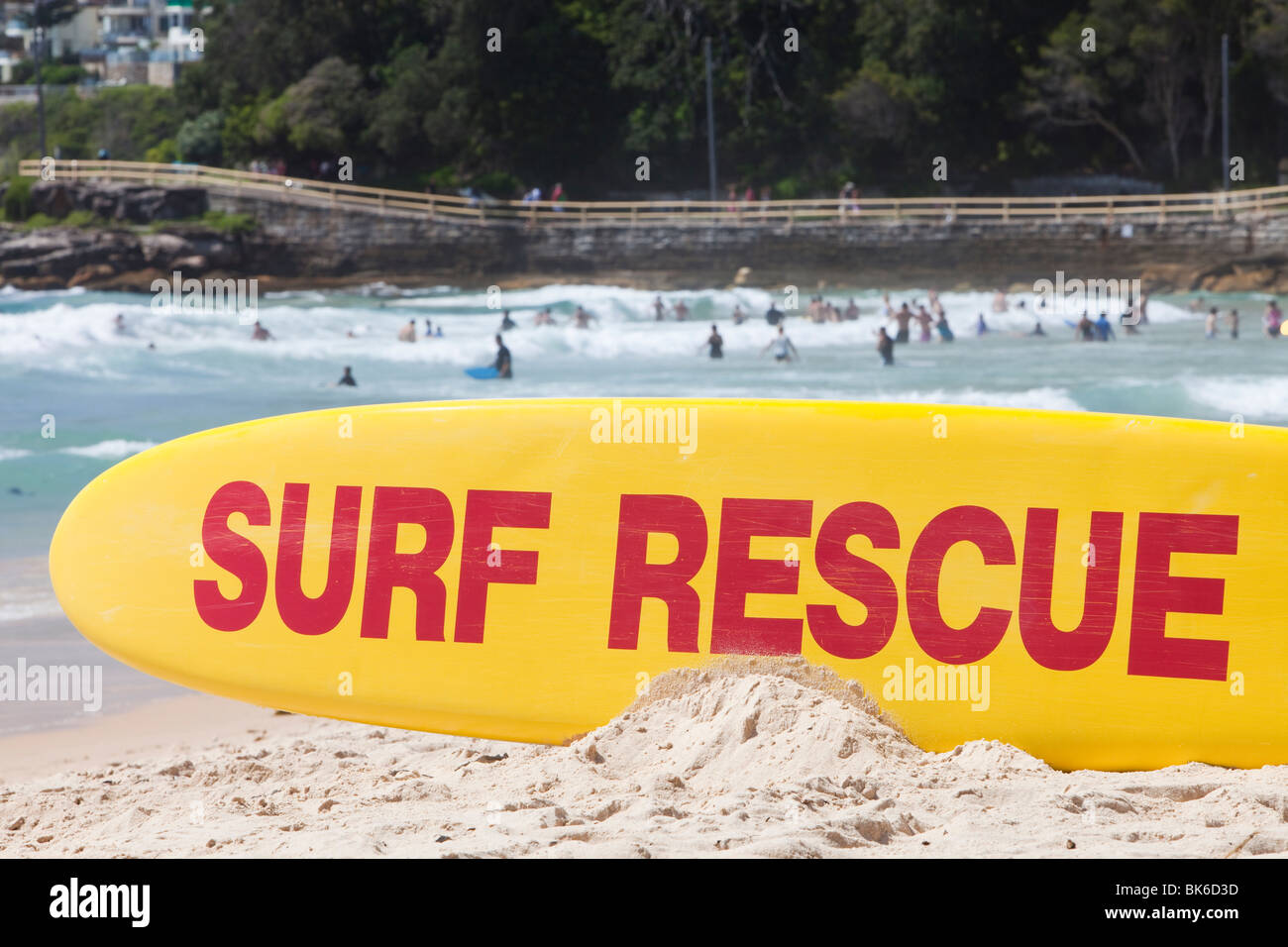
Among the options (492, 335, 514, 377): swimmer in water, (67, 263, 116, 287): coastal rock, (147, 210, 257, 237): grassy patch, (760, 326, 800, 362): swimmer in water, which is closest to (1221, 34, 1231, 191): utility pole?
(760, 326, 800, 362): swimmer in water

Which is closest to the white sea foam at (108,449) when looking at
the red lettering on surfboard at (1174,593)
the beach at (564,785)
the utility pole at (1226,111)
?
the beach at (564,785)

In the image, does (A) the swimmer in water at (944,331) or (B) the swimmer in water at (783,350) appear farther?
(A) the swimmer in water at (944,331)

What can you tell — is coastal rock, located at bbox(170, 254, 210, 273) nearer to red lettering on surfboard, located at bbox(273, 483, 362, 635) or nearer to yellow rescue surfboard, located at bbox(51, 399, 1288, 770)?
yellow rescue surfboard, located at bbox(51, 399, 1288, 770)

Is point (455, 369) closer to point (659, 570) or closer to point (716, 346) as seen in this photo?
point (716, 346)

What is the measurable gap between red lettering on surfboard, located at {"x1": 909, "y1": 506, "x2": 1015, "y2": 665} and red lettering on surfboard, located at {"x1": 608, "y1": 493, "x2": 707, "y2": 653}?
624mm

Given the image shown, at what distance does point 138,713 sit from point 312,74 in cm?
3310

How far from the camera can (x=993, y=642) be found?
3.69m

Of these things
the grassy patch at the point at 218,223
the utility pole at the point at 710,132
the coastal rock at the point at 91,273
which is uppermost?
the utility pole at the point at 710,132

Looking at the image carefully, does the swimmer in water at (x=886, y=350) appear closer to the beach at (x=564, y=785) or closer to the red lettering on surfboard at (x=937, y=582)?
the beach at (x=564, y=785)

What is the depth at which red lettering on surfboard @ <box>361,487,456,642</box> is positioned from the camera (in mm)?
3957

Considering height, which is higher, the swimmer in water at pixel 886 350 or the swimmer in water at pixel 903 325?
the swimmer in water at pixel 903 325

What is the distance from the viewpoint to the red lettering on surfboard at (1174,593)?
3.59m
